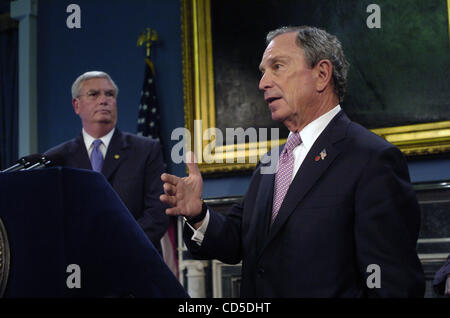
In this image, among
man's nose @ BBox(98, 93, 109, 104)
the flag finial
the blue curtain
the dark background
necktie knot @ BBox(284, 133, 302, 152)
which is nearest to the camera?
necktie knot @ BBox(284, 133, 302, 152)

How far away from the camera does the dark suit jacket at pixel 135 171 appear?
11.3 ft

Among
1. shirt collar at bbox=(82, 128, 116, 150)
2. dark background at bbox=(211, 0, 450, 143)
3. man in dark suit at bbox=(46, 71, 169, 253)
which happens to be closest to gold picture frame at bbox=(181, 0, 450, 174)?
dark background at bbox=(211, 0, 450, 143)

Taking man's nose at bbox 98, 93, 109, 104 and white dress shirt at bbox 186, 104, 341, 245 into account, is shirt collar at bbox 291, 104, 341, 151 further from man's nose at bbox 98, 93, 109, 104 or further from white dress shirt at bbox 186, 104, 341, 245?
man's nose at bbox 98, 93, 109, 104

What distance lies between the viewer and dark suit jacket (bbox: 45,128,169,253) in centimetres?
346

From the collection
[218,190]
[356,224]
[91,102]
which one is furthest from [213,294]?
[356,224]

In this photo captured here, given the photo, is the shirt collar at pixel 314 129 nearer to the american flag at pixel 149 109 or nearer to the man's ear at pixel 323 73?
the man's ear at pixel 323 73

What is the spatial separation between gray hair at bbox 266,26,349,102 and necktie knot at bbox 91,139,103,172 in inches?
66.9

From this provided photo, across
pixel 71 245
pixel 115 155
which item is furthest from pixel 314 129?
pixel 115 155

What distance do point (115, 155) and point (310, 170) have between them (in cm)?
189

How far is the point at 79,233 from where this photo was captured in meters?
1.58

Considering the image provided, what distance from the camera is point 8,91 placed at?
6727 mm

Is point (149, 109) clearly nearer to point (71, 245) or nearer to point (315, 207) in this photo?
point (315, 207)

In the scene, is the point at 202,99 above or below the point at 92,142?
above

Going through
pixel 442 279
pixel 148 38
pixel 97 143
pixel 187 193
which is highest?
pixel 148 38
